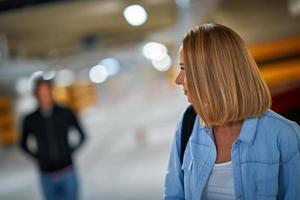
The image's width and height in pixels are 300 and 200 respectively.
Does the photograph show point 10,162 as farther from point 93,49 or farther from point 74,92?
point 74,92

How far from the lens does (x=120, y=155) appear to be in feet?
31.2

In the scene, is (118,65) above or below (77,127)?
above

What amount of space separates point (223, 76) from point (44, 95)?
257 centimetres

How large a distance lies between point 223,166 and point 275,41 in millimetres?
5574

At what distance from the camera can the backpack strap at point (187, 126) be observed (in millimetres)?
1530

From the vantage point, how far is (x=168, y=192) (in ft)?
5.08

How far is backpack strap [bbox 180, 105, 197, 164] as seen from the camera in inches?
60.2

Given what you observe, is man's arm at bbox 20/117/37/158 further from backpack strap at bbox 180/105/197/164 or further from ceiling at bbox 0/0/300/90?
backpack strap at bbox 180/105/197/164

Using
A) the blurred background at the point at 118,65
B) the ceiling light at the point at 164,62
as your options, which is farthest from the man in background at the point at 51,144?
the ceiling light at the point at 164,62

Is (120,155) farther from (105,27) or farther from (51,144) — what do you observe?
(51,144)

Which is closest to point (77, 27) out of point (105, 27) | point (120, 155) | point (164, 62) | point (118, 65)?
point (105, 27)

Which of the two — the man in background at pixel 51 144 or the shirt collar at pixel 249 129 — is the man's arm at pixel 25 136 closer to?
the man in background at pixel 51 144

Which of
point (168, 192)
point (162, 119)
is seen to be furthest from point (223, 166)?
point (162, 119)

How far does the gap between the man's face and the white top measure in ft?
8.18
